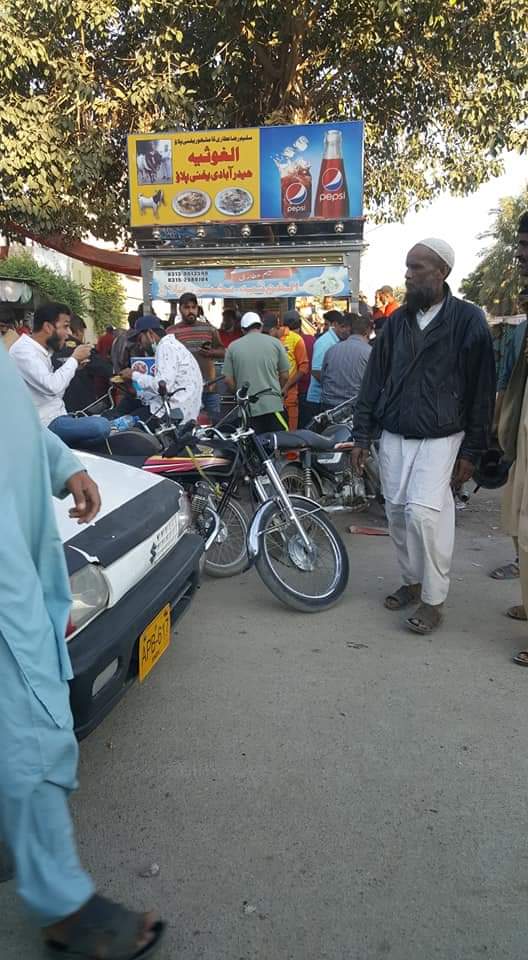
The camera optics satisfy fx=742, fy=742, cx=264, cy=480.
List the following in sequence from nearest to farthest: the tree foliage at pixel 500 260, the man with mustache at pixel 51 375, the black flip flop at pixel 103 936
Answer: the black flip flop at pixel 103 936 < the man with mustache at pixel 51 375 < the tree foliage at pixel 500 260

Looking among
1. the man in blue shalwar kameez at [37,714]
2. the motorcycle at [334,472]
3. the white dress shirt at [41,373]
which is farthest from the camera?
the motorcycle at [334,472]

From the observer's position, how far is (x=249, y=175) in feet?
29.0

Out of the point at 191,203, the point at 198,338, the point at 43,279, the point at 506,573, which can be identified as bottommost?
the point at 506,573

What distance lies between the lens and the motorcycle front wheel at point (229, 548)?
4793mm

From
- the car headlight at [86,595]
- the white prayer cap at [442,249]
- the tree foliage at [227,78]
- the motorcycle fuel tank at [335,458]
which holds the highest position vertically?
the tree foliage at [227,78]

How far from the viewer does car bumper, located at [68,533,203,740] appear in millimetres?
2195

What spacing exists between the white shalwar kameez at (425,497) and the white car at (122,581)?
113 centimetres

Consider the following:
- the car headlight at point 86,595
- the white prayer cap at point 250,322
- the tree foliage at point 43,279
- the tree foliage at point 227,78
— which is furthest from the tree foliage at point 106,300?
the car headlight at point 86,595

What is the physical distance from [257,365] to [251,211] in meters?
3.06

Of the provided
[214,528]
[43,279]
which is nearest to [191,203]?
[214,528]

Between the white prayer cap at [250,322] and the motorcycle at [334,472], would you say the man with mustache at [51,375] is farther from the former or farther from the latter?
the white prayer cap at [250,322]

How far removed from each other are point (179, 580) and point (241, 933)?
4.39 feet

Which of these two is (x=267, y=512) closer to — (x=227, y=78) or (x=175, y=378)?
(x=175, y=378)

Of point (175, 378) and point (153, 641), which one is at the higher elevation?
point (175, 378)
